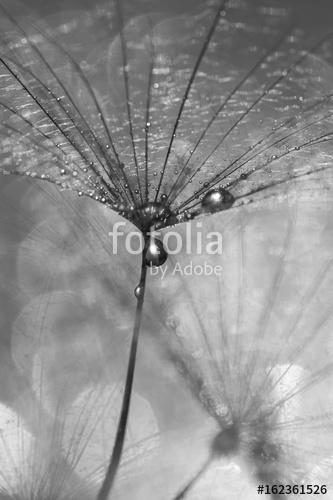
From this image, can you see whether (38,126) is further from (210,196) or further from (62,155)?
(210,196)

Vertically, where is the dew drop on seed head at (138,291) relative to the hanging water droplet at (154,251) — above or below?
below

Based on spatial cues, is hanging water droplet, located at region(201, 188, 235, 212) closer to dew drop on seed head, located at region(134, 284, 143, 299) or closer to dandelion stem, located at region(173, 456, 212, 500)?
dew drop on seed head, located at region(134, 284, 143, 299)

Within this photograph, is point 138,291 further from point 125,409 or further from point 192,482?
point 192,482

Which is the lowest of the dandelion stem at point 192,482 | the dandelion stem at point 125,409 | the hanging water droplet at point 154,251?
the dandelion stem at point 192,482

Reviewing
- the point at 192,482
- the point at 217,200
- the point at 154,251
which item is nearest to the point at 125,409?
the point at 192,482

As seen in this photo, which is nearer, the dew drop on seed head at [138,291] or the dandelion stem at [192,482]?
the dandelion stem at [192,482]

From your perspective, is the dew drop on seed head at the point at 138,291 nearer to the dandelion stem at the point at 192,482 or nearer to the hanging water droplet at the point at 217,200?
the hanging water droplet at the point at 217,200

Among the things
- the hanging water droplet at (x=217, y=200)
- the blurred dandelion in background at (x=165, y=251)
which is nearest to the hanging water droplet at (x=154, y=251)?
the blurred dandelion in background at (x=165, y=251)

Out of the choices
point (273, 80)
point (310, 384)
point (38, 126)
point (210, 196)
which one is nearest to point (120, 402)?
point (310, 384)
